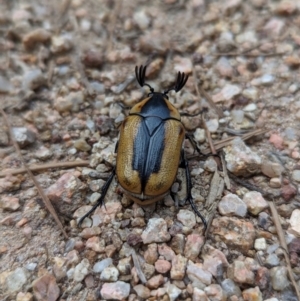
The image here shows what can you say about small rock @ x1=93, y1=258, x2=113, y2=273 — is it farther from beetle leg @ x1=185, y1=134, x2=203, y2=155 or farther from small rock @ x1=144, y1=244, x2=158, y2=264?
beetle leg @ x1=185, y1=134, x2=203, y2=155

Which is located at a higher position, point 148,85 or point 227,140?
point 148,85

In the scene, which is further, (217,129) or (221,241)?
(217,129)

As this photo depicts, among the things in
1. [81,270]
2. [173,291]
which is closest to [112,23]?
[81,270]

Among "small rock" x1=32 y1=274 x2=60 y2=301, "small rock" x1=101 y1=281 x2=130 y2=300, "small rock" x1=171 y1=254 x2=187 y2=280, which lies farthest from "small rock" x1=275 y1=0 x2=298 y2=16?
"small rock" x1=32 y1=274 x2=60 y2=301

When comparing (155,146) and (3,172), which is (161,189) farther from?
(3,172)

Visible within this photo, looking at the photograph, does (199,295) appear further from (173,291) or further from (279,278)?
(279,278)

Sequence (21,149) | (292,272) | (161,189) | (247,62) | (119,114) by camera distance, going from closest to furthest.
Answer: (292,272) < (161,189) < (21,149) < (119,114) < (247,62)

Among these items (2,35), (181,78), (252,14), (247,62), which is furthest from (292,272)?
(2,35)
